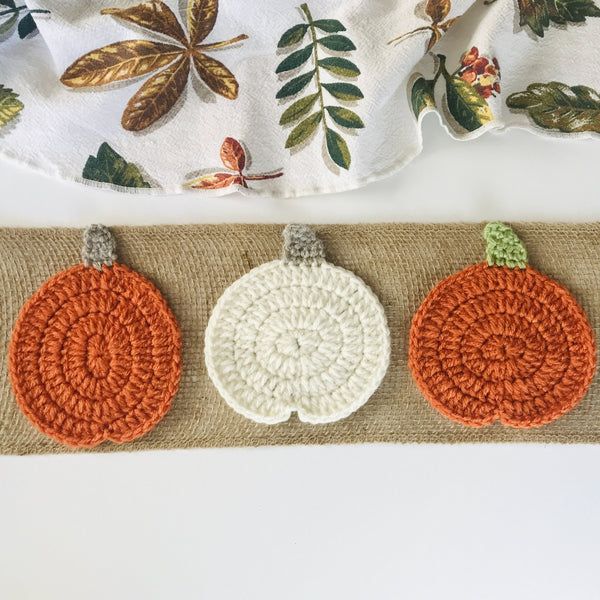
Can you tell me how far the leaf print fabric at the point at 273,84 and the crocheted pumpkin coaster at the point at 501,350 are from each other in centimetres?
16

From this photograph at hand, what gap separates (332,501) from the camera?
0.68m

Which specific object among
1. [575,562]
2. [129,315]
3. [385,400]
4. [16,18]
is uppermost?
[16,18]

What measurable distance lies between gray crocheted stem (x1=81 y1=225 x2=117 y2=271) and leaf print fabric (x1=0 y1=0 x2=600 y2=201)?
5 cm

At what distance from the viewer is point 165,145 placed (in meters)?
0.66

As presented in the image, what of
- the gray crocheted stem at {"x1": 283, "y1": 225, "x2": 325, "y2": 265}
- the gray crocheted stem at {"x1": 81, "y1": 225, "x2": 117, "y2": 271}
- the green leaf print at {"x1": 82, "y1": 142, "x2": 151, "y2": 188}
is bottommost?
the gray crocheted stem at {"x1": 283, "y1": 225, "x2": 325, "y2": 265}

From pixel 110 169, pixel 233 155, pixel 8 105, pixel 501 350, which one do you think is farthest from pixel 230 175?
pixel 501 350

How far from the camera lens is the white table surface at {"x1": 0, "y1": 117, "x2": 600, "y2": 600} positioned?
667mm

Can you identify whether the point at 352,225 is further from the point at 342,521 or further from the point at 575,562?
the point at 575,562

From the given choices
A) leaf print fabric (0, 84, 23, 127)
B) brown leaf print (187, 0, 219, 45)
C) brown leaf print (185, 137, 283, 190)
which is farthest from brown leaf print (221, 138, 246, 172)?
leaf print fabric (0, 84, 23, 127)

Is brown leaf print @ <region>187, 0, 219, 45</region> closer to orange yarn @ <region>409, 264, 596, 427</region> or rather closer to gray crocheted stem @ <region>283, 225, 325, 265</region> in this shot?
gray crocheted stem @ <region>283, 225, 325, 265</region>

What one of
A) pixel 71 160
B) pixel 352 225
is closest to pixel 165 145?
pixel 71 160

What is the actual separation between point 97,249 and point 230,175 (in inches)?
6.1

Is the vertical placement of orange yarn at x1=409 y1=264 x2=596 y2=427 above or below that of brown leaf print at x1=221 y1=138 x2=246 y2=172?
below

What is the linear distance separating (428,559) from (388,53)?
52cm
